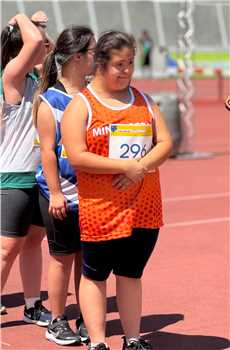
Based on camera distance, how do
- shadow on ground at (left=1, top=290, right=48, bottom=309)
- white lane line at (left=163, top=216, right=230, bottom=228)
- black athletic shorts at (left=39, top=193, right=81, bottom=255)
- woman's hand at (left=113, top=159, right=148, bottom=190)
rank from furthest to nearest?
white lane line at (left=163, top=216, right=230, bottom=228), shadow on ground at (left=1, top=290, right=48, bottom=309), black athletic shorts at (left=39, top=193, right=81, bottom=255), woman's hand at (left=113, top=159, right=148, bottom=190)

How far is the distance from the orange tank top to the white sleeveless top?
1.04m

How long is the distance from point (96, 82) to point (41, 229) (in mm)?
1539

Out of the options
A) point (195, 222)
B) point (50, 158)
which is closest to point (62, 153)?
point (50, 158)

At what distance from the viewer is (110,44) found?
522 centimetres

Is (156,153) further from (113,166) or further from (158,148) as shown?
(113,166)

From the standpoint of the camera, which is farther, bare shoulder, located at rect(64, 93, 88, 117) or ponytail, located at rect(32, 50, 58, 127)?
ponytail, located at rect(32, 50, 58, 127)

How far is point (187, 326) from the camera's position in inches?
251

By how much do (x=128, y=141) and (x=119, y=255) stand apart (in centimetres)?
66

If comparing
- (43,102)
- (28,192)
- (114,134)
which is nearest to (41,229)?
(28,192)

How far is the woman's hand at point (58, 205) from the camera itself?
18.4 ft

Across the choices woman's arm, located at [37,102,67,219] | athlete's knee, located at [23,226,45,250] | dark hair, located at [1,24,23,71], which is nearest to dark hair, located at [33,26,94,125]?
woman's arm, located at [37,102,67,219]

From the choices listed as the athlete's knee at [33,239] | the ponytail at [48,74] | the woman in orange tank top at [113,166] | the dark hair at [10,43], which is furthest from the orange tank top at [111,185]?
the athlete's knee at [33,239]

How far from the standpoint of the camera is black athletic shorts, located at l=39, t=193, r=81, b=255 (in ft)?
18.8

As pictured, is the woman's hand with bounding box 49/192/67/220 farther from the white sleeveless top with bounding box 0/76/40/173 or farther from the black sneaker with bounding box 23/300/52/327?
the black sneaker with bounding box 23/300/52/327
